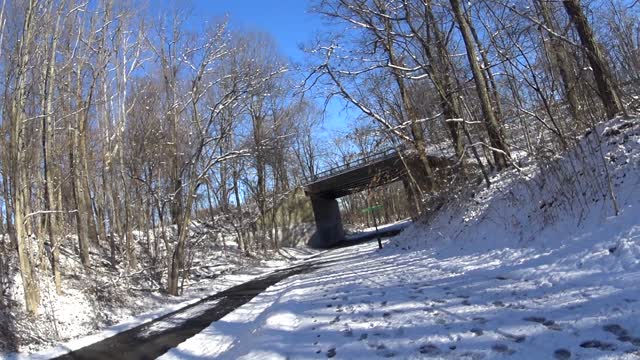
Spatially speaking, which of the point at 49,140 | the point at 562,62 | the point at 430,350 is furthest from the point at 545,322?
the point at 49,140

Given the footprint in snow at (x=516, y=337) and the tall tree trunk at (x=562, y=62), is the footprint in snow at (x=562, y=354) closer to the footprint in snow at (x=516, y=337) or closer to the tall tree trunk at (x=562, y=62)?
the footprint in snow at (x=516, y=337)

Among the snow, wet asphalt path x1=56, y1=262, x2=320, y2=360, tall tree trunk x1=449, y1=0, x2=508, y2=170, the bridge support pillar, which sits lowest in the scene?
wet asphalt path x1=56, y1=262, x2=320, y2=360

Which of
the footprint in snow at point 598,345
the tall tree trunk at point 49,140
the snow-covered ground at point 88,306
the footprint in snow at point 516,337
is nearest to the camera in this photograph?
the footprint in snow at point 598,345

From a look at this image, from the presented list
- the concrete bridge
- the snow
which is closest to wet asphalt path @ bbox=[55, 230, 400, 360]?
the snow

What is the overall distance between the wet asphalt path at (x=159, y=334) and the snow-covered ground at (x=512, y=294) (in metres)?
0.81

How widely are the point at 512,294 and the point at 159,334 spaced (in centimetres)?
904

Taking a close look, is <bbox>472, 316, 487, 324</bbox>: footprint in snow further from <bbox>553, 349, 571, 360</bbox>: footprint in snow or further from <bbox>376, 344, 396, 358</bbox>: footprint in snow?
<bbox>553, 349, 571, 360</bbox>: footprint in snow

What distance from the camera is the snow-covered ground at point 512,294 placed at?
4344 millimetres

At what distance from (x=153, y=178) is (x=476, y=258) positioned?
64.9 ft

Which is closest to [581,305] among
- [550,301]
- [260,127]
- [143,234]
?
[550,301]

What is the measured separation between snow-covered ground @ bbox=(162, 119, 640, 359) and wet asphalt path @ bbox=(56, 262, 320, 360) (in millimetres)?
815

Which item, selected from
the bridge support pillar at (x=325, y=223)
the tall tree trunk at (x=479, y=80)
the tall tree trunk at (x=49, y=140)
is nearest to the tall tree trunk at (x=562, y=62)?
the tall tree trunk at (x=479, y=80)

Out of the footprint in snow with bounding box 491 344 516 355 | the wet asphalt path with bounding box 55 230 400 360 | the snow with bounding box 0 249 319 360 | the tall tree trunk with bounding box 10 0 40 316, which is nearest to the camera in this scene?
the footprint in snow with bounding box 491 344 516 355

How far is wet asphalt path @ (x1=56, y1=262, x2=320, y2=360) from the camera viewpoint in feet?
32.7
